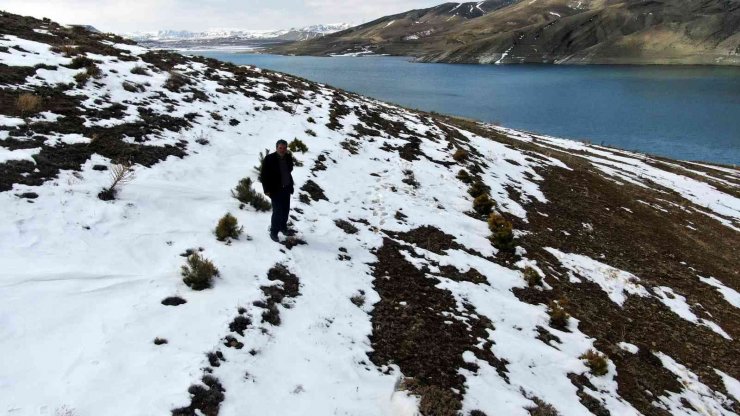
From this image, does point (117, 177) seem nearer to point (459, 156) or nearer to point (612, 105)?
point (459, 156)

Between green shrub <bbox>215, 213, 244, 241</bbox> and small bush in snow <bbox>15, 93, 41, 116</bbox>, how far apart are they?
7385 millimetres

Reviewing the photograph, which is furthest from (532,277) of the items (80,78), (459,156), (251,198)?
(80,78)

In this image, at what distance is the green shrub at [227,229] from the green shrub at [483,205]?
1017cm

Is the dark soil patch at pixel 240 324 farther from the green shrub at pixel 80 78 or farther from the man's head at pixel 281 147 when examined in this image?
the green shrub at pixel 80 78

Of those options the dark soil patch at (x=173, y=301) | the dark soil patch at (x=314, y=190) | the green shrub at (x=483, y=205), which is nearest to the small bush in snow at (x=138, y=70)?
the dark soil patch at (x=314, y=190)

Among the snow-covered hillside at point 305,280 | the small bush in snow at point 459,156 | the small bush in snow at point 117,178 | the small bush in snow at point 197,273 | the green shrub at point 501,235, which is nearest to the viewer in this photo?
the snow-covered hillside at point 305,280

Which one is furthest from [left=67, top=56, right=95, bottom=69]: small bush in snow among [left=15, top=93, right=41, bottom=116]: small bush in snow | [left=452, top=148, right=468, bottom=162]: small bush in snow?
[left=452, top=148, right=468, bottom=162]: small bush in snow

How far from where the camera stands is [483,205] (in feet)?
55.5

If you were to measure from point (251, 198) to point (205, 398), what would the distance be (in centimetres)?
701

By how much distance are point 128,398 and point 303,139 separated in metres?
14.8

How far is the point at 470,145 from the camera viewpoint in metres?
27.7

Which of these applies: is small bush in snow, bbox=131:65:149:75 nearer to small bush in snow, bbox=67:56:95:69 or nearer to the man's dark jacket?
small bush in snow, bbox=67:56:95:69

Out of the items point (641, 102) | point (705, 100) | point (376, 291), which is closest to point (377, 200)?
point (376, 291)

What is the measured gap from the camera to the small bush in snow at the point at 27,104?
12.1 metres
